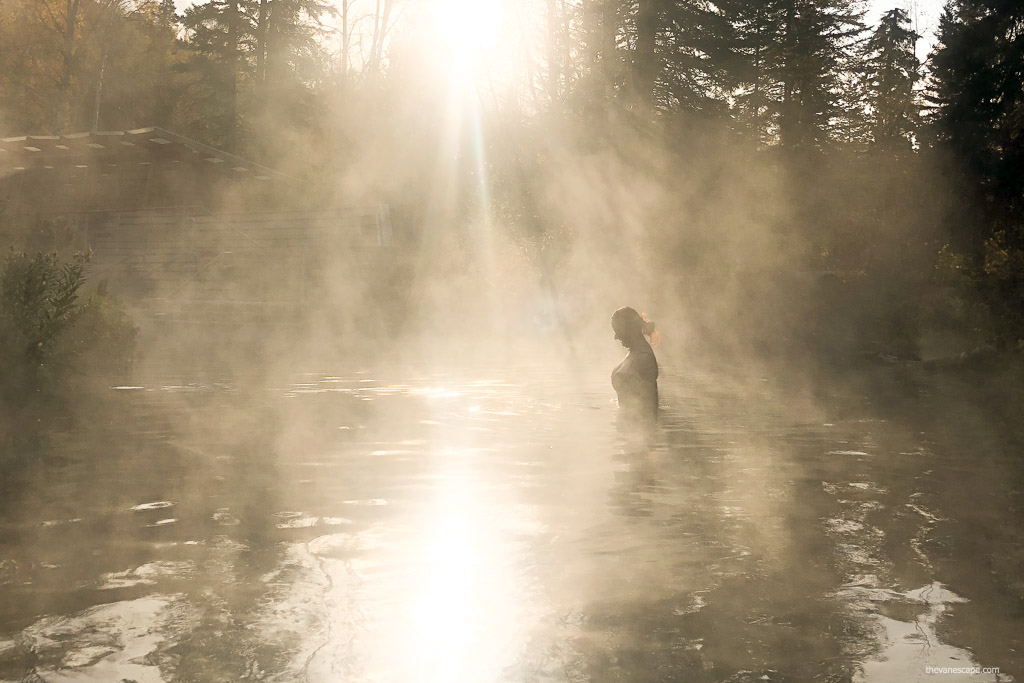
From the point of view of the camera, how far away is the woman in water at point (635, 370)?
1070 centimetres

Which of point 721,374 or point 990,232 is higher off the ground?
point 990,232

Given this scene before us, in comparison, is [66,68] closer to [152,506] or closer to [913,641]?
[152,506]

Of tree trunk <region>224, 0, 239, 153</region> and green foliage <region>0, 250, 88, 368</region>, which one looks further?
tree trunk <region>224, 0, 239, 153</region>

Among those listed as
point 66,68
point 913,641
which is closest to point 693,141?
point 66,68

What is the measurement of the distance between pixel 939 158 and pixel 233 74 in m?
38.1

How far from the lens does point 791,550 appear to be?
243 inches

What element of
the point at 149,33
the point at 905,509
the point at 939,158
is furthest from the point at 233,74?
the point at 905,509

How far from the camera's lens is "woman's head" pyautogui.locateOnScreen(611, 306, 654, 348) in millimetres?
10633

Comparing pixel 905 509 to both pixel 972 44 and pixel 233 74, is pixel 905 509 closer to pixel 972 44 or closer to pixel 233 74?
pixel 972 44

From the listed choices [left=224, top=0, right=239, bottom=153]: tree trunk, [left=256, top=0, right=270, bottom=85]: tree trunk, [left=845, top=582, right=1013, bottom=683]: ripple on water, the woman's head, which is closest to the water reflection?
[left=845, top=582, right=1013, bottom=683]: ripple on water

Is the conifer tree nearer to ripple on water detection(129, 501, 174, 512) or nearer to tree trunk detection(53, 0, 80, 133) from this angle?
ripple on water detection(129, 501, 174, 512)

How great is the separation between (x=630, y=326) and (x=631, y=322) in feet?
0.15

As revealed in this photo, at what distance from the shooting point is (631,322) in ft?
35.1

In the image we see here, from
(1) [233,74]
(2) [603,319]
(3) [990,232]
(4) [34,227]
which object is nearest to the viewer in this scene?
(3) [990,232]
